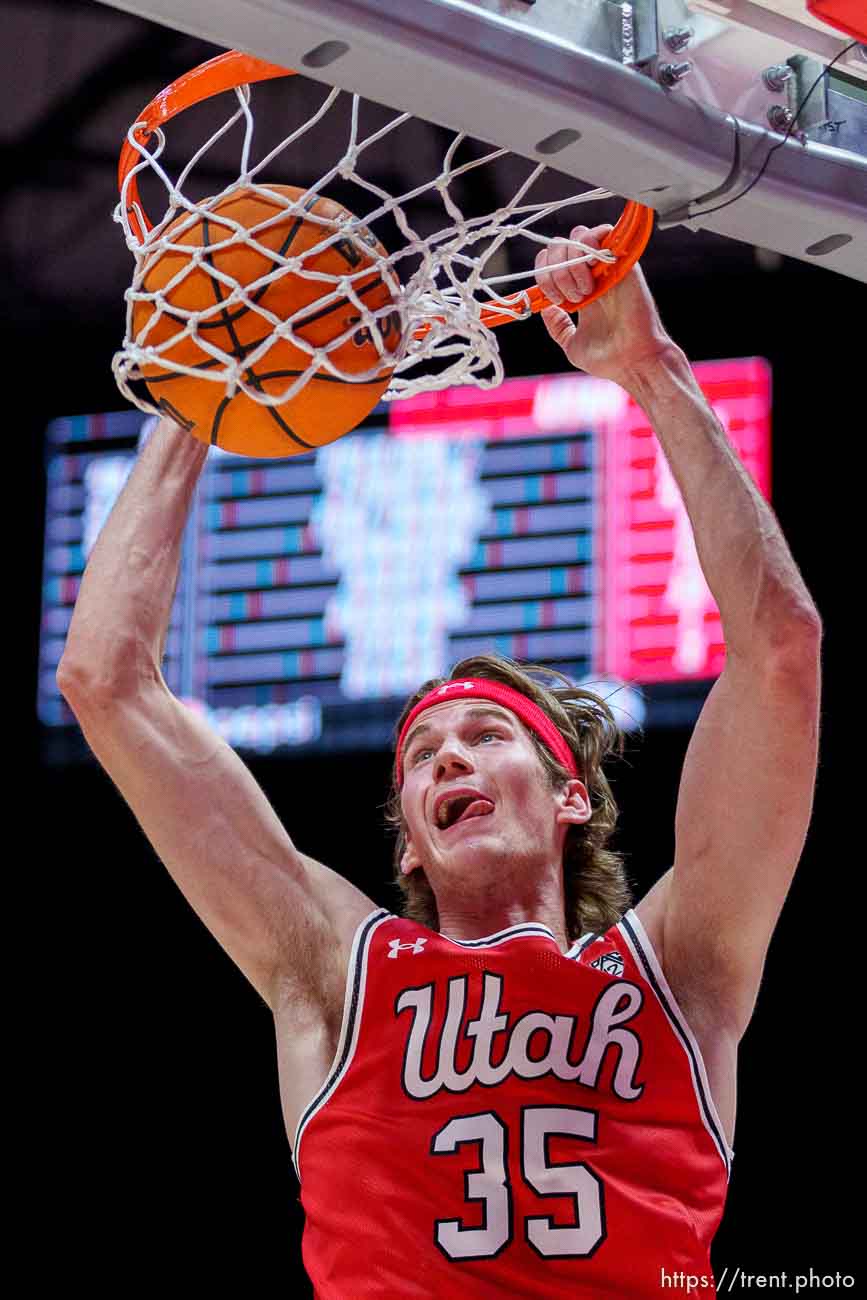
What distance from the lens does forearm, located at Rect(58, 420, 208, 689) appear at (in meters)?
2.95

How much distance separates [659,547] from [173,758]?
8.25ft

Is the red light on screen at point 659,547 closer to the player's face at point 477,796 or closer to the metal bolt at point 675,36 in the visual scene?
the player's face at point 477,796

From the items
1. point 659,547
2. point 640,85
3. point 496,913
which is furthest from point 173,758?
point 659,547

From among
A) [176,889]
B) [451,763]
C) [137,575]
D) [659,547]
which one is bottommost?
[176,889]

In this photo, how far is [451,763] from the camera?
3170 mm

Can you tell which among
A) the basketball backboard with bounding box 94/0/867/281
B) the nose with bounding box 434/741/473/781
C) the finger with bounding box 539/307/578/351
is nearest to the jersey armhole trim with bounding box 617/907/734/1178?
the nose with bounding box 434/741/473/781

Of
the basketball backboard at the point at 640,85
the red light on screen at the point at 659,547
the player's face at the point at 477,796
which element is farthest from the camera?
the red light on screen at the point at 659,547

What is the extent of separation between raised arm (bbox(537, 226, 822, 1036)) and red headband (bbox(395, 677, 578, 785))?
1.52 ft

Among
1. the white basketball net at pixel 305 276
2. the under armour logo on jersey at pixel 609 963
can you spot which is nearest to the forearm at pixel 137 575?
the white basketball net at pixel 305 276

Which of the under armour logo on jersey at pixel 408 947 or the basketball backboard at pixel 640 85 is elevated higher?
the basketball backboard at pixel 640 85

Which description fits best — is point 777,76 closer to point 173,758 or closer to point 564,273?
point 564,273

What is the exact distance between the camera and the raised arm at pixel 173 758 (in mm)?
2936

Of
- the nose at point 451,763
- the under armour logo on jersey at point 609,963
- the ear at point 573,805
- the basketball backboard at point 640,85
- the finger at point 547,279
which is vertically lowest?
the under armour logo on jersey at point 609,963

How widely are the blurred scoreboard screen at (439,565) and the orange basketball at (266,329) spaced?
2590mm
